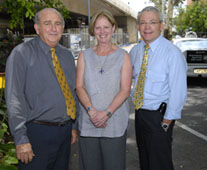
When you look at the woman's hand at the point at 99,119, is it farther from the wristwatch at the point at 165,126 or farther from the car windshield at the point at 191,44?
the car windshield at the point at 191,44

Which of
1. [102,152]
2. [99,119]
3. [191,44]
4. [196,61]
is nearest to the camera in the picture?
[99,119]

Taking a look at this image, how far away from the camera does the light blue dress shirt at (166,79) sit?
2.61 m

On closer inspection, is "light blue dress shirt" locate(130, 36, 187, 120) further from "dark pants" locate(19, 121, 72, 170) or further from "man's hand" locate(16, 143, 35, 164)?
"man's hand" locate(16, 143, 35, 164)

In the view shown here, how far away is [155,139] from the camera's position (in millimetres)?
2773

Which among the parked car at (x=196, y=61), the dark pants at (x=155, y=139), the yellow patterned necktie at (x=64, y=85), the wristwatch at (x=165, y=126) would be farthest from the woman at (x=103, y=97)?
the parked car at (x=196, y=61)

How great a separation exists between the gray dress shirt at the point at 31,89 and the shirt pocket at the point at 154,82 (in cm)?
92

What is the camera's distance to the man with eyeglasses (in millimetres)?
2635

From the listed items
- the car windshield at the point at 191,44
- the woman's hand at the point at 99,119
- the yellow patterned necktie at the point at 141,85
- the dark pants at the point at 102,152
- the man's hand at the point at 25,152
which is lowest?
the dark pants at the point at 102,152

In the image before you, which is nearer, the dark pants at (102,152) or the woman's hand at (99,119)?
the woman's hand at (99,119)

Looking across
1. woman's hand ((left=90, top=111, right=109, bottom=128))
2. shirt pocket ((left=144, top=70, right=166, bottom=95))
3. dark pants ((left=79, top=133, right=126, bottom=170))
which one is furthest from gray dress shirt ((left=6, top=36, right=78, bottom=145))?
shirt pocket ((left=144, top=70, right=166, bottom=95))

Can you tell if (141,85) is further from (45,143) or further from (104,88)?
(45,143)

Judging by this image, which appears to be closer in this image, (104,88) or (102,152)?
(104,88)

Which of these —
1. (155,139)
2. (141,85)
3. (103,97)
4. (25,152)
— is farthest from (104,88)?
(25,152)

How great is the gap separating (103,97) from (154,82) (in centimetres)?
58
